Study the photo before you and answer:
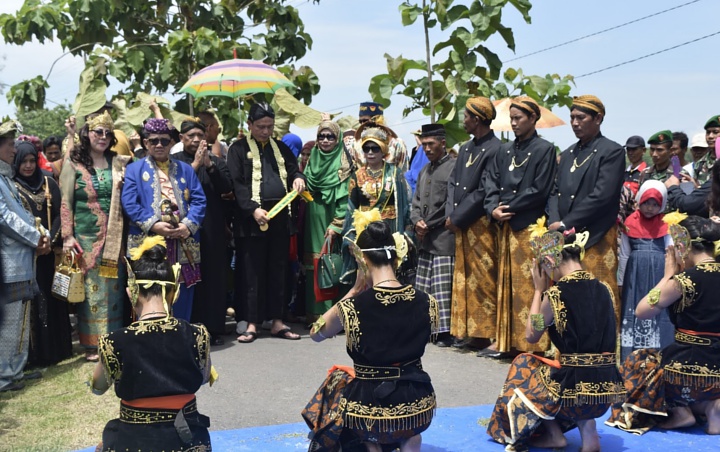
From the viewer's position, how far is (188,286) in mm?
6680

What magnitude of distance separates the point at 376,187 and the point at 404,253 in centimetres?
337

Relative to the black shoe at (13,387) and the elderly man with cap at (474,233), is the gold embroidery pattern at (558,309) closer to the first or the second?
the elderly man with cap at (474,233)

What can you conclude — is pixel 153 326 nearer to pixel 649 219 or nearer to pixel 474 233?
pixel 474 233

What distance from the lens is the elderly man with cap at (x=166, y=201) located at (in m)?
6.34

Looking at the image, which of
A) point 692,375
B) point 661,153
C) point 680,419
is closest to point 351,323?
point 692,375

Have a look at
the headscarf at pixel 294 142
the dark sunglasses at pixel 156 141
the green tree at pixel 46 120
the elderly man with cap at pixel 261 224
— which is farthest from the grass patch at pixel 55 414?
the green tree at pixel 46 120

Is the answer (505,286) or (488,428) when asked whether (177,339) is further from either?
(505,286)

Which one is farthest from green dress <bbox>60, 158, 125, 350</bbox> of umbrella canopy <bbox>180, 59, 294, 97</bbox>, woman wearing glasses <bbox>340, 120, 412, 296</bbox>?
woman wearing glasses <bbox>340, 120, 412, 296</bbox>

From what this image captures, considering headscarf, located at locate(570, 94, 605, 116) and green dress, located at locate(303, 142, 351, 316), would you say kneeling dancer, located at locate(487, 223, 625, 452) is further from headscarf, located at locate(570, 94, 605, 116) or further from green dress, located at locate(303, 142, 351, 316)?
green dress, located at locate(303, 142, 351, 316)

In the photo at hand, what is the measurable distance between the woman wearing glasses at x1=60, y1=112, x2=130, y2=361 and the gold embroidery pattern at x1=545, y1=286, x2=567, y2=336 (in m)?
3.81

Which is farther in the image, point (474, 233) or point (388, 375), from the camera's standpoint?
point (474, 233)

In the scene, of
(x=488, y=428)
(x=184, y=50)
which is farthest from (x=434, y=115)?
(x=488, y=428)

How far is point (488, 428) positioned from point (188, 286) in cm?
321

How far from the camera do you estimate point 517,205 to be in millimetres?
6219
